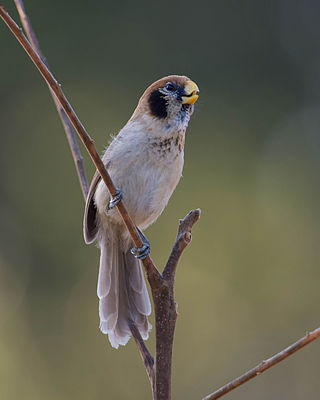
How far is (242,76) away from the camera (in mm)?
6520

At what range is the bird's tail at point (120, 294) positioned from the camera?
2.71 metres

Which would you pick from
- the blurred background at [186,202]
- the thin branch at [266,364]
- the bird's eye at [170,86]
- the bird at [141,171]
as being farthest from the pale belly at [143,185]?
the blurred background at [186,202]

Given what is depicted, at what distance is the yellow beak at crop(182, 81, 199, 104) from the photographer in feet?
9.62

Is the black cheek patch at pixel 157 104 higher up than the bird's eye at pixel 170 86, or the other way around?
the bird's eye at pixel 170 86

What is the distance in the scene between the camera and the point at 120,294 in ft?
9.56

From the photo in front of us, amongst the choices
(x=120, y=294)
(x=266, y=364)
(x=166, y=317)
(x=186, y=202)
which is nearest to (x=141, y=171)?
(x=120, y=294)

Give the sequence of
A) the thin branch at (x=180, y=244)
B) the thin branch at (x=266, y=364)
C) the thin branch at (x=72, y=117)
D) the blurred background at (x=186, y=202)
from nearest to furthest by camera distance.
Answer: the thin branch at (x=266, y=364)
the thin branch at (x=72, y=117)
the thin branch at (x=180, y=244)
the blurred background at (x=186, y=202)

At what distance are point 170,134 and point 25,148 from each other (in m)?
3.31

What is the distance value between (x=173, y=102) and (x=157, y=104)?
0.26ft

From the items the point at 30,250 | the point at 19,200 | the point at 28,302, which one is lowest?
the point at 28,302

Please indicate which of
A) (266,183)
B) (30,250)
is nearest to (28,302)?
(30,250)

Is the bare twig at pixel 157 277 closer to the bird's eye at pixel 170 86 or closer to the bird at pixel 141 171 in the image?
the bird at pixel 141 171

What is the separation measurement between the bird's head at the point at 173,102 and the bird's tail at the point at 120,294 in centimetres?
63

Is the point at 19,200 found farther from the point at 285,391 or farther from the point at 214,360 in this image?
the point at 285,391
